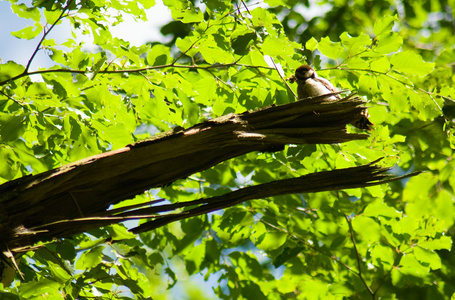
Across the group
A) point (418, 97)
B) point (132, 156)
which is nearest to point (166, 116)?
point (132, 156)

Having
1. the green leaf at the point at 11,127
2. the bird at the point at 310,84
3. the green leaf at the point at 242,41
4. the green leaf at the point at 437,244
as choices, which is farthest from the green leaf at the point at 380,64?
the green leaf at the point at 11,127

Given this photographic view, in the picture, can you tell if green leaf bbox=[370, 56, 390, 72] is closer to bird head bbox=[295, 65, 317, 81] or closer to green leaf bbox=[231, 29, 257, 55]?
bird head bbox=[295, 65, 317, 81]

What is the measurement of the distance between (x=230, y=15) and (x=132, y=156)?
107 cm

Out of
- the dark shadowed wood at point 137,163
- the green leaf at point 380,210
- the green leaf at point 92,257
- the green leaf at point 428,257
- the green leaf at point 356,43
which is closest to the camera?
the dark shadowed wood at point 137,163

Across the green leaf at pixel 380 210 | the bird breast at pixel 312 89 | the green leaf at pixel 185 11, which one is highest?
the green leaf at pixel 185 11

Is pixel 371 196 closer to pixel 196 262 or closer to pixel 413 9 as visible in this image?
pixel 196 262

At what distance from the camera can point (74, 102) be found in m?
2.22

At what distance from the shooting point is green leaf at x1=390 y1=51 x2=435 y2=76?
2432 millimetres

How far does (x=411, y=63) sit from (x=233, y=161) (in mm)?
1400

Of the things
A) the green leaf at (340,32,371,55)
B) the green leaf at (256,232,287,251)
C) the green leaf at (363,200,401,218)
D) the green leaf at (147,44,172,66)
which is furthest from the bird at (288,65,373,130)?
the green leaf at (256,232,287,251)

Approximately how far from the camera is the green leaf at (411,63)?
7.98 ft

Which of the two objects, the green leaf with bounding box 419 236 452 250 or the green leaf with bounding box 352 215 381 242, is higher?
the green leaf with bounding box 352 215 381 242

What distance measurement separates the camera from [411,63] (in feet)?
8.01

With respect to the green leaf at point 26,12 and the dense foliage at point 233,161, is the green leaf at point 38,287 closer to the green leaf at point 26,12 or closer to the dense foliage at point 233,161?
the dense foliage at point 233,161
